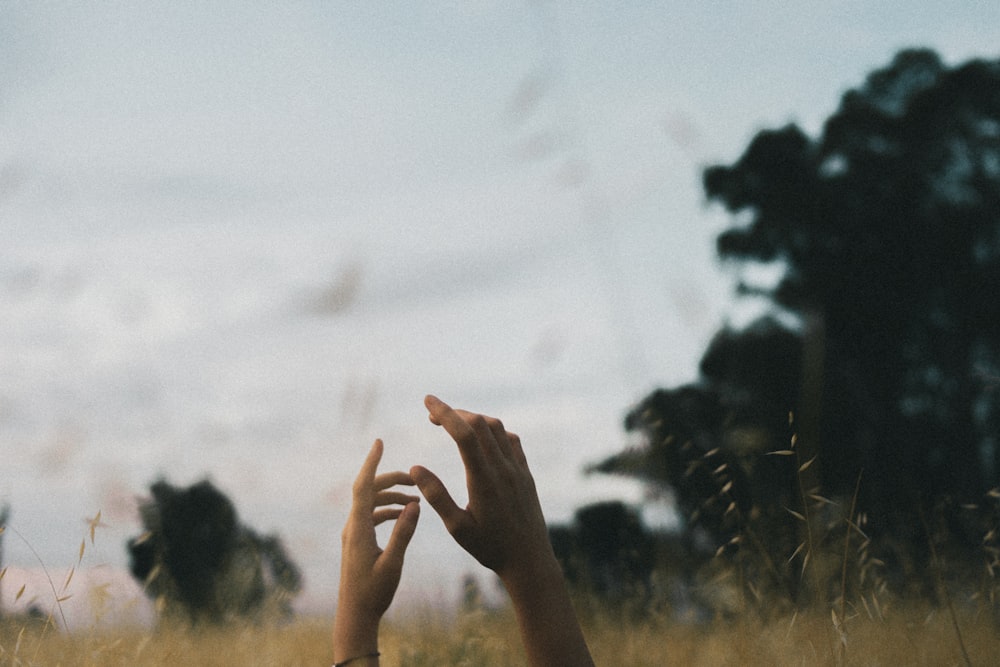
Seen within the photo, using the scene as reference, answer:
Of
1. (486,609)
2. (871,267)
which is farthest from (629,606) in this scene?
(871,267)

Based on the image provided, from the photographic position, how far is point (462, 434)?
5.46 ft

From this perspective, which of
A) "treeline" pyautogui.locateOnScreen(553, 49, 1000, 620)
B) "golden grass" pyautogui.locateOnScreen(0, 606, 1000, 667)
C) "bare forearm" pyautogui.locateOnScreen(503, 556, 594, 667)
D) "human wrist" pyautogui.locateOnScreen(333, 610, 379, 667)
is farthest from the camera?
"treeline" pyautogui.locateOnScreen(553, 49, 1000, 620)

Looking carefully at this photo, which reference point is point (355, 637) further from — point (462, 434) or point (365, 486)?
point (462, 434)

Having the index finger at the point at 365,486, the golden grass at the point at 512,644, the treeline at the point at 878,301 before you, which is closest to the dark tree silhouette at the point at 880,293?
the treeline at the point at 878,301

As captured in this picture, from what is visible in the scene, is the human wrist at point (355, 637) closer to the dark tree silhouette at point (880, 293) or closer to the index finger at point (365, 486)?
the index finger at point (365, 486)

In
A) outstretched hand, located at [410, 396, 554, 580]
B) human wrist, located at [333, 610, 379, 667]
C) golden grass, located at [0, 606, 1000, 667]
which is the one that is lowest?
golden grass, located at [0, 606, 1000, 667]

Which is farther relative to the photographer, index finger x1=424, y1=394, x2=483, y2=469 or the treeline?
the treeline

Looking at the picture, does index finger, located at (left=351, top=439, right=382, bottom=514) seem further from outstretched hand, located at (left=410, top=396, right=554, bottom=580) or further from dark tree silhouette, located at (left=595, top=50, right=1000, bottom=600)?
dark tree silhouette, located at (left=595, top=50, right=1000, bottom=600)

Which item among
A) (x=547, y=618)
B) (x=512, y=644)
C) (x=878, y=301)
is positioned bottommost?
(x=512, y=644)

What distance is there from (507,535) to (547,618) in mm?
175

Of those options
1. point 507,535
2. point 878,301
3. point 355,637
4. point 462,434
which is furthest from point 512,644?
point 878,301

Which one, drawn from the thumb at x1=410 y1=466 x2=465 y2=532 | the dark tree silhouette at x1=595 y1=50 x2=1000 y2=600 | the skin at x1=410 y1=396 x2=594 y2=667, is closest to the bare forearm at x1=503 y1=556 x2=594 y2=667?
the skin at x1=410 y1=396 x2=594 y2=667

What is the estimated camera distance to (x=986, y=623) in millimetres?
3215

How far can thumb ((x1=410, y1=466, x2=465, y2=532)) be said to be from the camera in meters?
1.65
